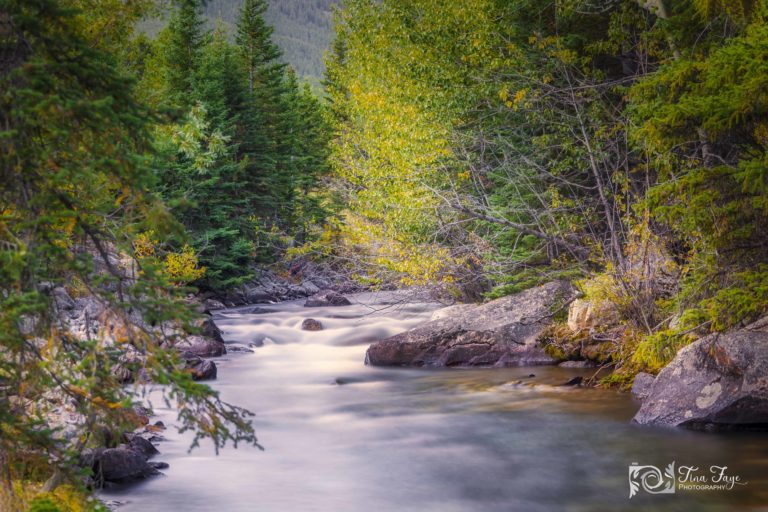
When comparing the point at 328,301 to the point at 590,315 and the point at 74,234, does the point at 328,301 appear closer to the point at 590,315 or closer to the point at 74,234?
the point at 590,315

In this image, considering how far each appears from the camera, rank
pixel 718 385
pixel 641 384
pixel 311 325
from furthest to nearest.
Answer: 1. pixel 311 325
2. pixel 641 384
3. pixel 718 385

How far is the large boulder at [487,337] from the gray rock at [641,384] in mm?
3137

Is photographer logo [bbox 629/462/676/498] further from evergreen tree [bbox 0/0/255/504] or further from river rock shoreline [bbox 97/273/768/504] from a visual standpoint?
evergreen tree [bbox 0/0/255/504]

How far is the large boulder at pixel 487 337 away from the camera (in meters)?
15.3

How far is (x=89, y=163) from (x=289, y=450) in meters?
7.06

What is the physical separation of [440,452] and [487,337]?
6.05 m

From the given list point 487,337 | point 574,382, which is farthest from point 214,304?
point 574,382

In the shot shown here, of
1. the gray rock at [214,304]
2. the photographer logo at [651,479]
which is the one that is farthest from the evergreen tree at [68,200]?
the gray rock at [214,304]

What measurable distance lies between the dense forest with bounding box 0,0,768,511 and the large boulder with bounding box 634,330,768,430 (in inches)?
17.8

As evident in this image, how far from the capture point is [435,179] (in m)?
16.6

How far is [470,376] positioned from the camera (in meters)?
14.4

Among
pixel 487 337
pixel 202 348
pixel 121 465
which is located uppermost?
pixel 202 348

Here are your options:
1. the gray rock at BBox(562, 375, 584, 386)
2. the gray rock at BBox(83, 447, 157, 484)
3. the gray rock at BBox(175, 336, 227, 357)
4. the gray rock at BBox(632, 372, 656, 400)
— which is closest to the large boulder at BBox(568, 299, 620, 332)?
the gray rock at BBox(562, 375, 584, 386)

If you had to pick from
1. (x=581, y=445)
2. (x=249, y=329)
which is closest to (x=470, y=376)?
(x=581, y=445)
